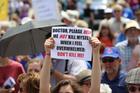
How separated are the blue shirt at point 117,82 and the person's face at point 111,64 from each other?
9 centimetres

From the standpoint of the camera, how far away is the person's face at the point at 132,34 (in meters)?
11.8

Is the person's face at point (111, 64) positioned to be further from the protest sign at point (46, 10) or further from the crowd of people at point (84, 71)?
the protest sign at point (46, 10)

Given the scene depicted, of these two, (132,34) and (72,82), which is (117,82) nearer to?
(72,82)

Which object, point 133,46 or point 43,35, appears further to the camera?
point 133,46

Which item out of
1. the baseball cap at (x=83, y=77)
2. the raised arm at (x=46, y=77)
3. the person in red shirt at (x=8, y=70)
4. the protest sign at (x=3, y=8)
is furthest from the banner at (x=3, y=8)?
the raised arm at (x=46, y=77)

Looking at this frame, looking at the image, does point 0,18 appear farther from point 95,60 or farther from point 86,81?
point 95,60

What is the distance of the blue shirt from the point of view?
8.78 m

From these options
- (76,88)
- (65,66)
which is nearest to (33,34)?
(65,66)

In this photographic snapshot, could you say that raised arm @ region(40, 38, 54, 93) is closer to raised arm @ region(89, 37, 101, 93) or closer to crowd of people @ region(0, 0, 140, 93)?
crowd of people @ region(0, 0, 140, 93)

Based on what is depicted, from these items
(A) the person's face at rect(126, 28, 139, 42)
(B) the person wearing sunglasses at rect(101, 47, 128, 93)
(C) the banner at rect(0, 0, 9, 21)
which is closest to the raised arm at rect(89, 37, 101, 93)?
(B) the person wearing sunglasses at rect(101, 47, 128, 93)

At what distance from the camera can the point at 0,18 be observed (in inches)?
544

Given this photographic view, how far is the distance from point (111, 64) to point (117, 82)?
298 mm

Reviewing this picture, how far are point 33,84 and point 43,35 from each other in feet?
7.37

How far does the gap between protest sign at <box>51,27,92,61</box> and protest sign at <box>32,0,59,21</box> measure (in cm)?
482
